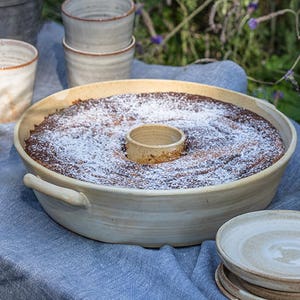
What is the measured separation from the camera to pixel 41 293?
1.16 m

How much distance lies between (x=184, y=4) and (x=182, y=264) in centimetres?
145

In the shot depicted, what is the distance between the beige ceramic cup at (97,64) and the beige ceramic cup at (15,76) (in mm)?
91

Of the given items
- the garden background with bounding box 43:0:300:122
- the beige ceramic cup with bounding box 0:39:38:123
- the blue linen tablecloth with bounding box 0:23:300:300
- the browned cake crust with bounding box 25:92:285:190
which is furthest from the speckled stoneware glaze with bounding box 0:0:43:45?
the garden background with bounding box 43:0:300:122

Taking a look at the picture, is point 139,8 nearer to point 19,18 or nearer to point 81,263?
point 19,18

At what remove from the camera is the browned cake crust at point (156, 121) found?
48.1 inches

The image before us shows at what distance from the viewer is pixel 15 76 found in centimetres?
158

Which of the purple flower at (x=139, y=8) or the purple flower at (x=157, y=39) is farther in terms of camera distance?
the purple flower at (x=157, y=39)

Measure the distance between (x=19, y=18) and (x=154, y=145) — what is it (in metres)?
0.55

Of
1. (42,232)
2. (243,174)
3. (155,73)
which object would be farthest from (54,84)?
(243,174)

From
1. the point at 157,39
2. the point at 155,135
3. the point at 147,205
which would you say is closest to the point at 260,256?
the point at 147,205

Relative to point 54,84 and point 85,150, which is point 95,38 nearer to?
point 54,84

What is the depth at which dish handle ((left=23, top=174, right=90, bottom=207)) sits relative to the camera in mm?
1151

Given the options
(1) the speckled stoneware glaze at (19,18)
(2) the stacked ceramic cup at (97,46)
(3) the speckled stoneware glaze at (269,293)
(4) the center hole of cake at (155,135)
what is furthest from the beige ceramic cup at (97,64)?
(3) the speckled stoneware glaze at (269,293)

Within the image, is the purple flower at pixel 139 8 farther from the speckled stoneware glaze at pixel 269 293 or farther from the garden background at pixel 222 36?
the speckled stoneware glaze at pixel 269 293
